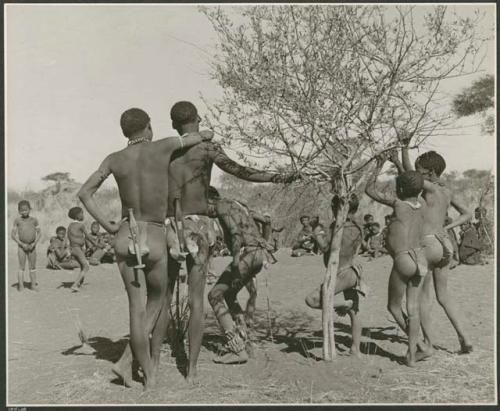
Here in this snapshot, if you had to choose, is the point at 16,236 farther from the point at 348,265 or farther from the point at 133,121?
the point at 348,265

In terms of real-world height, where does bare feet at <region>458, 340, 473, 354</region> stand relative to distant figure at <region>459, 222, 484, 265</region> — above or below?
below

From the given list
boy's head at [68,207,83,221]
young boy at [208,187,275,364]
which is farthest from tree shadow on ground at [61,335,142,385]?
boy's head at [68,207,83,221]

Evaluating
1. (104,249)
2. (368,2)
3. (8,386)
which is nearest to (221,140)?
(368,2)

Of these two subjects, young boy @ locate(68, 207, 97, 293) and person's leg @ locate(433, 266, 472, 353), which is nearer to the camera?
person's leg @ locate(433, 266, 472, 353)

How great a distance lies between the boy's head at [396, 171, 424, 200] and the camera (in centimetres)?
586

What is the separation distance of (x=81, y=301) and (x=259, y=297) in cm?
256

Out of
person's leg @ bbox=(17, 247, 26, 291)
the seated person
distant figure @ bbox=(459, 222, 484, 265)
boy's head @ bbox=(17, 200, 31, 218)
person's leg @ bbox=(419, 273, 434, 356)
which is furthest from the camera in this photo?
the seated person

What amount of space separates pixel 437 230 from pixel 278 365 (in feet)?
6.21

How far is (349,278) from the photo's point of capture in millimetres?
6012

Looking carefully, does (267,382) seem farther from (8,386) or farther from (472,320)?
(472,320)

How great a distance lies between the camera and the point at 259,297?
9500mm

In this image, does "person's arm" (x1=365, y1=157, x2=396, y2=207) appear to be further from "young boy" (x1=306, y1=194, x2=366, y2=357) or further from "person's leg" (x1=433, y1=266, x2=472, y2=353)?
"person's leg" (x1=433, y1=266, x2=472, y2=353)

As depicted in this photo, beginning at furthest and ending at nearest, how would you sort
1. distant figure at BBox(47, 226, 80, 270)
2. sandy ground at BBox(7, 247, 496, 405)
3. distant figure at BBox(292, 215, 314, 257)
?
distant figure at BBox(292, 215, 314, 257) < distant figure at BBox(47, 226, 80, 270) < sandy ground at BBox(7, 247, 496, 405)

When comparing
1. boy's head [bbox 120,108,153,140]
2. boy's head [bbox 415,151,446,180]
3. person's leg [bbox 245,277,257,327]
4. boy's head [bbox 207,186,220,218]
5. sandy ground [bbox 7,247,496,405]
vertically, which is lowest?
sandy ground [bbox 7,247,496,405]
